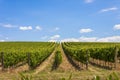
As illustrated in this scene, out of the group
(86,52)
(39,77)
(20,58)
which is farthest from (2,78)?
(86,52)

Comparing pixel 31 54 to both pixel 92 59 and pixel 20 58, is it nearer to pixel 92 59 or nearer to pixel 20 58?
pixel 20 58

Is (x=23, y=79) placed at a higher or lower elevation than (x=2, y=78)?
higher

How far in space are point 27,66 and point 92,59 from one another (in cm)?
895

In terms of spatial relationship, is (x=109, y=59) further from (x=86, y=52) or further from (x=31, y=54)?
(x=31, y=54)

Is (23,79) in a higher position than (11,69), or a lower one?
higher

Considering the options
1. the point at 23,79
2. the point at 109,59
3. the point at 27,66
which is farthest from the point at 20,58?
the point at 23,79

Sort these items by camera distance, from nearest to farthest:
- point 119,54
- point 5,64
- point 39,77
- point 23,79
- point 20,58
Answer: point 23,79
point 39,77
point 5,64
point 20,58
point 119,54

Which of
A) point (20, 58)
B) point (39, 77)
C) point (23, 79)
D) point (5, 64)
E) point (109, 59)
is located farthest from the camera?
point (109, 59)

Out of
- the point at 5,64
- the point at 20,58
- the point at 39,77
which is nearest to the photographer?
the point at 39,77

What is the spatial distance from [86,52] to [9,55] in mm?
7673

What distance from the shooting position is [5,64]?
27.3 m

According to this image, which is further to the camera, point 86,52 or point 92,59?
point 92,59

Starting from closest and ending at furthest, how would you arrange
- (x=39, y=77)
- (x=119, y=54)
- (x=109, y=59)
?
1. (x=39, y=77)
2. (x=109, y=59)
3. (x=119, y=54)

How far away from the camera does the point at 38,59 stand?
33562mm
